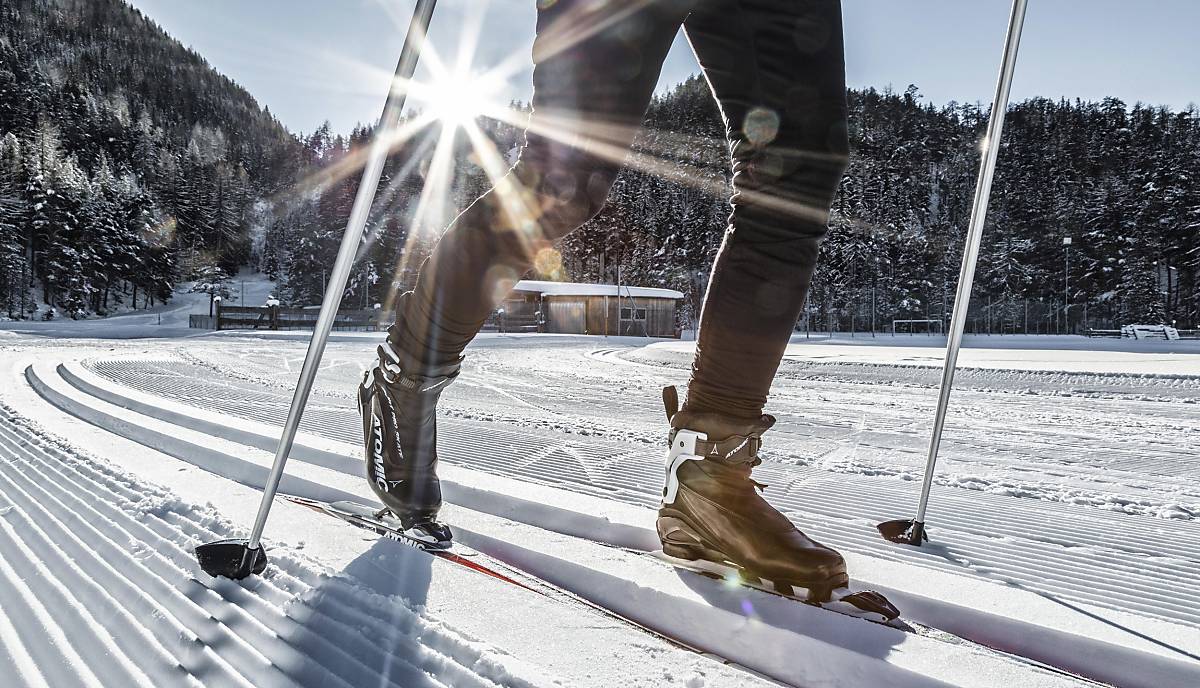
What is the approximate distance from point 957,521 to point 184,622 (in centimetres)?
133

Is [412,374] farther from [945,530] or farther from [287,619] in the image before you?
[945,530]

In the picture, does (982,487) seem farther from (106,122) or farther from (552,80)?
(106,122)

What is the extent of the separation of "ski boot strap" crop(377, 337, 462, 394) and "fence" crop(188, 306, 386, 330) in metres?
24.8

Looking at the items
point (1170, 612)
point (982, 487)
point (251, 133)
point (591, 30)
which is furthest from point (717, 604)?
point (251, 133)

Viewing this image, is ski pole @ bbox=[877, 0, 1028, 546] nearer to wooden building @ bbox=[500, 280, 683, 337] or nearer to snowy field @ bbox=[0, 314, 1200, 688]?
snowy field @ bbox=[0, 314, 1200, 688]

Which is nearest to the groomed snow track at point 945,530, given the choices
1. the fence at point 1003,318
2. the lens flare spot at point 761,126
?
the lens flare spot at point 761,126

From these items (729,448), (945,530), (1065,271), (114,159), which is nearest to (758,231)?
(729,448)

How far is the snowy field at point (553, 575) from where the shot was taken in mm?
592

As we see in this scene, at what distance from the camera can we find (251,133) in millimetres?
91938

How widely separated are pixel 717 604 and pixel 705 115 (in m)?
74.2

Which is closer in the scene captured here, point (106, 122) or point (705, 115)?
point (106, 122)

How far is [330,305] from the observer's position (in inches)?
36.1

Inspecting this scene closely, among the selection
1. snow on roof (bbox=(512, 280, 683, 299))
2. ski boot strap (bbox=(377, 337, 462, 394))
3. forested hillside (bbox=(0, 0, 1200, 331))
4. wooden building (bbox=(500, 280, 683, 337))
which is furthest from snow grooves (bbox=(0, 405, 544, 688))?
snow on roof (bbox=(512, 280, 683, 299))

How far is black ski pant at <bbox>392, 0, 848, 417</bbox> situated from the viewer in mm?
895
